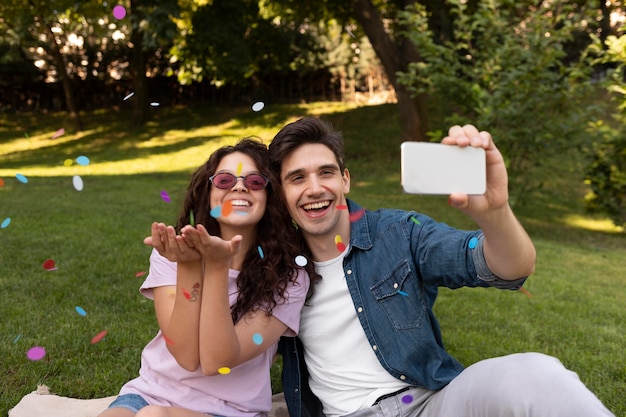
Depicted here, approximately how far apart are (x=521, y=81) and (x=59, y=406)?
27.1 ft

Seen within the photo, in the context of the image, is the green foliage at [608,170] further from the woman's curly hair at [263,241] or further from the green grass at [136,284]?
the woman's curly hair at [263,241]

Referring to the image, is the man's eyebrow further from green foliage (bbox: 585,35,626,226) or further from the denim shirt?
green foliage (bbox: 585,35,626,226)

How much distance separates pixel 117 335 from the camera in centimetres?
443

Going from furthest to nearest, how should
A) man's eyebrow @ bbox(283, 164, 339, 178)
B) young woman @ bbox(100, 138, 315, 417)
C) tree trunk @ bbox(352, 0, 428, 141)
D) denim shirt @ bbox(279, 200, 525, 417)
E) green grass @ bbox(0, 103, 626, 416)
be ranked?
tree trunk @ bbox(352, 0, 428, 141)
green grass @ bbox(0, 103, 626, 416)
man's eyebrow @ bbox(283, 164, 339, 178)
denim shirt @ bbox(279, 200, 525, 417)
young woman @ bbox(100, 138, 315, 417)

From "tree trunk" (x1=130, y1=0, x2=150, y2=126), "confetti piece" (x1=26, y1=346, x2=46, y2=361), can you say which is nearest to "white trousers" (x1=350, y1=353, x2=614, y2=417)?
"confetti piece" (x1=26, y1=346, x2=46, y2=361)

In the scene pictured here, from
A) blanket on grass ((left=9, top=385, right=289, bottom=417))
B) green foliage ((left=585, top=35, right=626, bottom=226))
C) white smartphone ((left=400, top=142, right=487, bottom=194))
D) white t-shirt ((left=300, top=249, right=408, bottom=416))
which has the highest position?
white smartphone ((left=400, top=142, right=487, bottom=194))

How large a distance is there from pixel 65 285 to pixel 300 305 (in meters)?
3.87

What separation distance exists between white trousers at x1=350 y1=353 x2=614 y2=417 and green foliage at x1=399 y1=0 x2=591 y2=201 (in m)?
7.61

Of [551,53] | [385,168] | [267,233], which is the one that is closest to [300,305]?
[267,233]

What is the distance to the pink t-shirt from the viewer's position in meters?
2.39

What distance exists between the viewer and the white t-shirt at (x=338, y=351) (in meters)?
2.39

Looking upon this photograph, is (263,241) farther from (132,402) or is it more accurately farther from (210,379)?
(132,402)

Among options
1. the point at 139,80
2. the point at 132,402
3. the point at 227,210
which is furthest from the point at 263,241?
the point at 139,80

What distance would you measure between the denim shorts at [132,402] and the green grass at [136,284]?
42.6 inches
